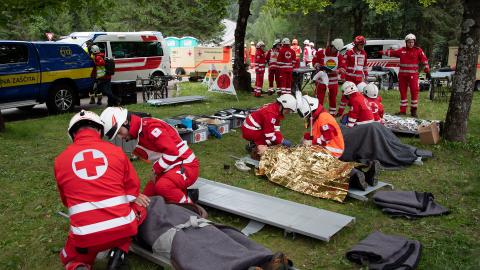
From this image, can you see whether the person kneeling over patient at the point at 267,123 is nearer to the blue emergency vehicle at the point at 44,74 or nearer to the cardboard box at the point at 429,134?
the cardboard box at the point at 429,134

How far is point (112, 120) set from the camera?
433 centimetres

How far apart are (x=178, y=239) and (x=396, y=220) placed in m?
2.86

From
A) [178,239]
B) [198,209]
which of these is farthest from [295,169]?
[178,239]

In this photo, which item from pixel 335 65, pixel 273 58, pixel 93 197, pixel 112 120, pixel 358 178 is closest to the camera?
pixel 93 197

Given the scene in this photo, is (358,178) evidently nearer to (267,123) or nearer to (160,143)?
(267,123)

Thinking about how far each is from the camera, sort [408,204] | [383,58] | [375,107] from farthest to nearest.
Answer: [383,58] → [375,107] → [408,204]

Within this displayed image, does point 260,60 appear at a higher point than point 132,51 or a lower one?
lower

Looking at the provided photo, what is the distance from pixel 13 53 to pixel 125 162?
884 cm

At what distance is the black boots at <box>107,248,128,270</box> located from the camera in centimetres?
351

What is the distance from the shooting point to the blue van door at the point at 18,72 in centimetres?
1048

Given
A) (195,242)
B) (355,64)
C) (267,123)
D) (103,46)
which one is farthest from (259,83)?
(195,242)

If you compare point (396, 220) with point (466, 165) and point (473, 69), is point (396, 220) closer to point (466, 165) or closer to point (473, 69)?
point (466, 165)

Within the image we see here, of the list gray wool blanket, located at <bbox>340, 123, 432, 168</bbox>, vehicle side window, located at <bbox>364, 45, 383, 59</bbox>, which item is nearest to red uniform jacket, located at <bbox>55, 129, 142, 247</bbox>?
gray wool blanket, located at <bbox>340, 123, 432, 168</bbox>

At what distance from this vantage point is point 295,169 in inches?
243
